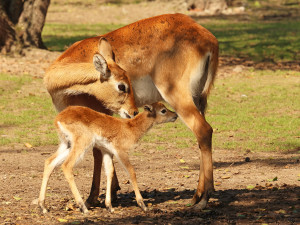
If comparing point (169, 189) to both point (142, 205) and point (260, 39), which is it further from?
point (260, 39)

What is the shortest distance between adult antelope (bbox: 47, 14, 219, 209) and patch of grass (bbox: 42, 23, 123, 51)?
38.7 feet

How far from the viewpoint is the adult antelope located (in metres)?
6.31

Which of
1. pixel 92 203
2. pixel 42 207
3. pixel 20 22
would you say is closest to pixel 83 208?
pixel 42 207

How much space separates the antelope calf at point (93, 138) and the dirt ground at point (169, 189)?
29 centimetres

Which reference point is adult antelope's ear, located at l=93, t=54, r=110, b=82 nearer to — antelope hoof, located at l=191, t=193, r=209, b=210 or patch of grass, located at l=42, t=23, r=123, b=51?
antelope hoof, located at l=191, t=193, r=209, b=210

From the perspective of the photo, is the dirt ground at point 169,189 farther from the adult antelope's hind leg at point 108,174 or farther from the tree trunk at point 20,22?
the tree trunk at point 20,22

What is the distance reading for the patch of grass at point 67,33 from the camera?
19553 millimetres

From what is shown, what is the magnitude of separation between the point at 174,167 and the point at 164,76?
220 cm

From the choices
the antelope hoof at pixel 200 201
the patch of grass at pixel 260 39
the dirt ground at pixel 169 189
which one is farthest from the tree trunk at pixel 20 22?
the antelope hoof at pixel 200 201

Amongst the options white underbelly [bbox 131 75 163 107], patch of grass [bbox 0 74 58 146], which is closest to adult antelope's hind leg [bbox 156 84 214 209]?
white underbelly [bbox 131 75 163 107]

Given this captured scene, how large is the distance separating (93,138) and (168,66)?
126 cm

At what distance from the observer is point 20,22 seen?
1670cm

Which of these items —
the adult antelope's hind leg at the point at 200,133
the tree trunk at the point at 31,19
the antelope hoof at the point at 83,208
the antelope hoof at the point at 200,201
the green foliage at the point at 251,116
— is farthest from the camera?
the tree trunk at the point at 31,19

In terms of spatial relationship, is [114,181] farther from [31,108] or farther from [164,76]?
[31,108]
